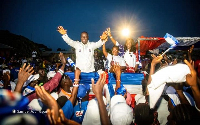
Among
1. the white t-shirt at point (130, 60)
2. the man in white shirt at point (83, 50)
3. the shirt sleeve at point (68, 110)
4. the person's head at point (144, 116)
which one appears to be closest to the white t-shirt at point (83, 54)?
the man in white shirt at point (83, 50)

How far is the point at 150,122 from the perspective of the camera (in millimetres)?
2037

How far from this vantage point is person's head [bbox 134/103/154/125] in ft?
6.57

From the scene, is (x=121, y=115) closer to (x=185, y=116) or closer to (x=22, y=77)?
(x=185, y=116)

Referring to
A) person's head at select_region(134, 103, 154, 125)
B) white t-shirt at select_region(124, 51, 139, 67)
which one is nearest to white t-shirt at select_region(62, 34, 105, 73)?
white t-shirt at select_region(124, 51, 139, 67)

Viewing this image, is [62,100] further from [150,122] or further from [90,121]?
[150,122]

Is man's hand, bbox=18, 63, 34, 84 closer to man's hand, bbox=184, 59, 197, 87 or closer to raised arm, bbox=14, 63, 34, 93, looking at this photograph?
raised arm, bbox=14, 63, 34, 93

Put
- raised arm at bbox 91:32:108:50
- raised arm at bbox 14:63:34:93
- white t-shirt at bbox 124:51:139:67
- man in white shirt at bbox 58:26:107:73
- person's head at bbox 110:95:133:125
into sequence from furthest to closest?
white t-shirt at bbox 124:51:139:67
raised arm at bbox 91:32:108:50
man in white shirt at bbox 58:26:107:73
raised arm at bbox 14:63:34:93
person's head at bbox 110:95:133:125

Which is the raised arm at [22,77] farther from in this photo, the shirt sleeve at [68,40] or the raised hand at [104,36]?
the raised hand at [104,36]

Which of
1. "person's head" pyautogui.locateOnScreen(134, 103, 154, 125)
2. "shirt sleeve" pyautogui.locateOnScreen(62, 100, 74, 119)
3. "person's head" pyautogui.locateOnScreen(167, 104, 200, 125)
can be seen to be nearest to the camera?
"person's head" pyautogui.locateOnScreen(167, 104, 200, 125)

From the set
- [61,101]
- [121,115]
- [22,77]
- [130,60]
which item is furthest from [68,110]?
[130,60]

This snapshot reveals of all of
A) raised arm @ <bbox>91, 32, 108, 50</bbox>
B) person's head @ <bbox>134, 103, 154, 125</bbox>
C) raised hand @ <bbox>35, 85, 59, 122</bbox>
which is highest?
raised arm @ <bbox>91, 32, 108, 50</bbox>

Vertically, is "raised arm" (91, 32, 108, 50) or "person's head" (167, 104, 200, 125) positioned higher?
"raised arm" (91, 32, 108, 50)

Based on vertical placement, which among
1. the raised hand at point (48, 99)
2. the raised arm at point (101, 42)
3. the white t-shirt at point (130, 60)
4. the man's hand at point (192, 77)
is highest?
the raised arm at point (101, 42)

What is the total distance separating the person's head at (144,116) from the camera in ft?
6.57
